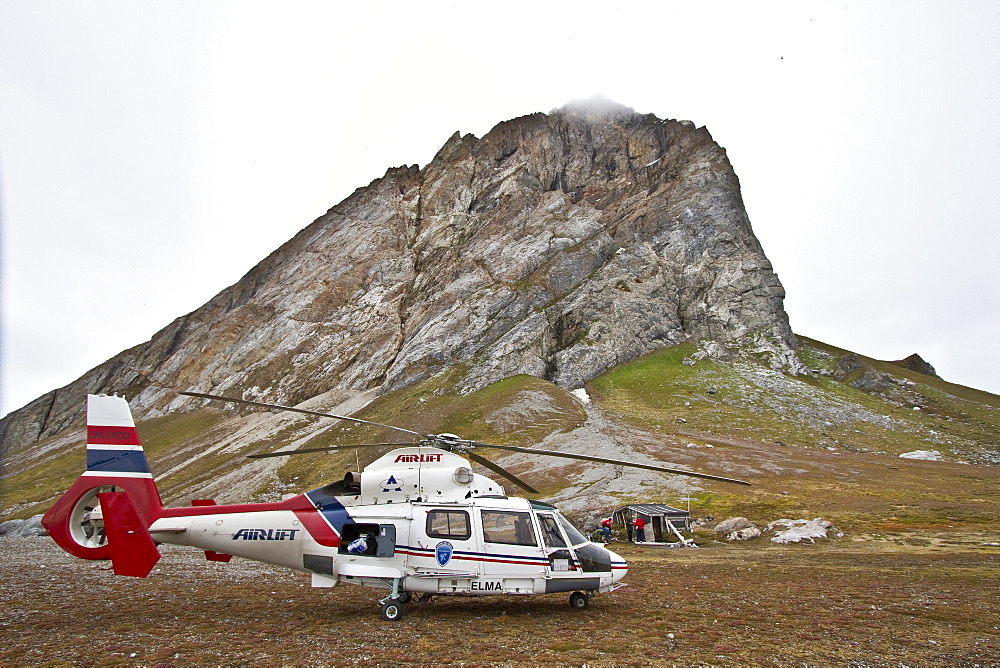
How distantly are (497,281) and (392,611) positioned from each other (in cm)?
11364

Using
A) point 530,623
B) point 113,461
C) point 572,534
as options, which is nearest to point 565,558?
point 572,534

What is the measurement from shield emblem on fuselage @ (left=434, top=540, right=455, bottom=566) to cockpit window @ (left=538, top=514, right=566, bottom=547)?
2235 mm

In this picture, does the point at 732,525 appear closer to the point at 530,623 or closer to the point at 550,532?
the point at 550,532

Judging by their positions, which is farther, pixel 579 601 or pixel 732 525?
pixel 732 525

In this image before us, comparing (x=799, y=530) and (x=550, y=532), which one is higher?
(x=550, y=532)

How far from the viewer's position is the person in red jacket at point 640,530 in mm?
33812

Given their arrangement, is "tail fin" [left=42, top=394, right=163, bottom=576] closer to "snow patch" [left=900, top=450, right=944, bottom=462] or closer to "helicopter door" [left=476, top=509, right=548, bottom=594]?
"helicopter door" [left=476, top=509, right=548, bottom=594]

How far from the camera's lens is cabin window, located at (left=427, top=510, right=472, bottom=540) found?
12.6m

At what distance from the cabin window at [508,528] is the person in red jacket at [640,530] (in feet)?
77.6

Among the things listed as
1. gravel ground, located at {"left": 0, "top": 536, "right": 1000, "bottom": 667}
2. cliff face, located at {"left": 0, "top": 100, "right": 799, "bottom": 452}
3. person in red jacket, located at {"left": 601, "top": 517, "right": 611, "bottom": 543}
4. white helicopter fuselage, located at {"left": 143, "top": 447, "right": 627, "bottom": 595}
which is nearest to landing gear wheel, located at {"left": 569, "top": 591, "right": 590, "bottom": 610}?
gravel ground, located at {"left": 0, "top": 536, "right": 1000, "bottom": 667}

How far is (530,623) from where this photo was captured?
1134 centimetres

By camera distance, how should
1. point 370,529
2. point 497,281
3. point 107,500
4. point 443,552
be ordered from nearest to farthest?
point 443,552 < point 107,500 < point 370,529 < point 497,281

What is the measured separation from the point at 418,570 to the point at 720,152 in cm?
14471

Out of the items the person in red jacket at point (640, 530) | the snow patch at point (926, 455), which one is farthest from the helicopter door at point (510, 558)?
the snow patch at point (926, 455)
